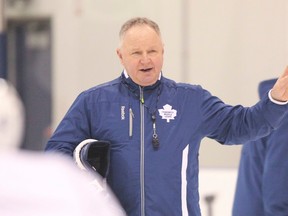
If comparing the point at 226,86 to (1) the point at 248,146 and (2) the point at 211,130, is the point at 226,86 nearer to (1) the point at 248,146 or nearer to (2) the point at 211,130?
(1) the point at 248,146

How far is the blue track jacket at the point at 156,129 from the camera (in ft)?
8.38

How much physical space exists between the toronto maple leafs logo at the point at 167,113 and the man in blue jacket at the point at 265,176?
0.70 meters

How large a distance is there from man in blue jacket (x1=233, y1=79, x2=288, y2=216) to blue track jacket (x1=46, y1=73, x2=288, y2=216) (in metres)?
0.55

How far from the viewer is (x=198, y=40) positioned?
4785 millimetres

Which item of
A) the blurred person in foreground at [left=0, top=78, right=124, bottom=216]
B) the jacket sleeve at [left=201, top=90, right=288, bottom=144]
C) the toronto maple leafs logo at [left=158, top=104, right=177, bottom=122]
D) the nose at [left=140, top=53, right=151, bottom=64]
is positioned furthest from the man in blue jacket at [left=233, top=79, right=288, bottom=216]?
the blurred person in foreground at [left=0, top=78, right=124, bottom=216]

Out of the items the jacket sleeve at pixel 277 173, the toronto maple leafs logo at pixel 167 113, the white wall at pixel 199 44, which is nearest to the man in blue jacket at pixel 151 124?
the toronto maple leafs logo at pixel 167 113

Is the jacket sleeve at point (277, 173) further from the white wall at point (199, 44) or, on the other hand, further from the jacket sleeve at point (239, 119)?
the white wall at point (199, 44)

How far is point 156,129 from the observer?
261cm

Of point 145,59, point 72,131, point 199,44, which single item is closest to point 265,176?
point 145,59

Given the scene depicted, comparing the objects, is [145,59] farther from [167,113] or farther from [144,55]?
[167,113]

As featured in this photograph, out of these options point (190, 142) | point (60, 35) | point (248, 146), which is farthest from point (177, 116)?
point (60, 35)

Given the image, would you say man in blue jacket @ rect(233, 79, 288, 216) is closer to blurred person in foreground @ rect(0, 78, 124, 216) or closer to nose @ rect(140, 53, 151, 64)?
nose @ rect(140, 53, 151, 64)

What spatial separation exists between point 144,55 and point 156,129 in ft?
0.88

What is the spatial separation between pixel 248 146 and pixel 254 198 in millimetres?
Answer: 237
